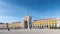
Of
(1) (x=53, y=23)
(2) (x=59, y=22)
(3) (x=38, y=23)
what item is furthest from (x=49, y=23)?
(2) (x=59, y=22)

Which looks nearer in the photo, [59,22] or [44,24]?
[59,22]

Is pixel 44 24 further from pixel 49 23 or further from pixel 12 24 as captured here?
pixel 12 24

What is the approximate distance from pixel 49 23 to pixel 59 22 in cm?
2365

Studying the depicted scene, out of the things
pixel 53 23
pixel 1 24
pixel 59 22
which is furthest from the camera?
→ pixel 1 24

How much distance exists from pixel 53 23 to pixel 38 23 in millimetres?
13654

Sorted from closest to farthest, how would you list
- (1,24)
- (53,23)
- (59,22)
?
(59,22)
(53,23)
(1,24)

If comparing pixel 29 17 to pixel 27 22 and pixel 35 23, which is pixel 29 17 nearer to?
pixel 27 22

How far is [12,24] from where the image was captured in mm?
108125

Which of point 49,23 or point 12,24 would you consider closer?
point 49,23

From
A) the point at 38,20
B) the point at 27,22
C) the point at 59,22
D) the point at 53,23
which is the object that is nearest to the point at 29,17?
the point at 27,22

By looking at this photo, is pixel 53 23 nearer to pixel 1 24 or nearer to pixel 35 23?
pixel 35 23

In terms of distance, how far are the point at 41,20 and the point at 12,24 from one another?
2147 centimetres

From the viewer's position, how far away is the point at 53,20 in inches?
3912

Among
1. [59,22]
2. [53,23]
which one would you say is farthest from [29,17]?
[53,23]
